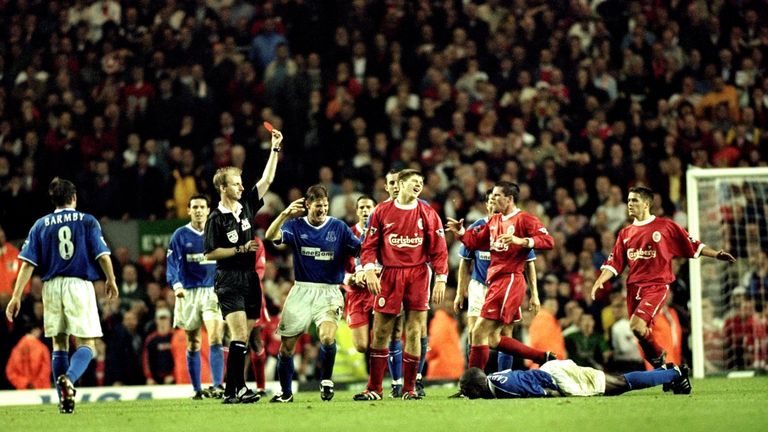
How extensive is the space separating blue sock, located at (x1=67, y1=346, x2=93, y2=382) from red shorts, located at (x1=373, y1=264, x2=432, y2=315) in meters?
2.54

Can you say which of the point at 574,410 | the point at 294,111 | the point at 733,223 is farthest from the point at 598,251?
the point at 574,410

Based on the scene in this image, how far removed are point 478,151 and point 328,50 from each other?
378cm

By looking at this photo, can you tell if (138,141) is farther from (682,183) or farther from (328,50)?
(682,183)

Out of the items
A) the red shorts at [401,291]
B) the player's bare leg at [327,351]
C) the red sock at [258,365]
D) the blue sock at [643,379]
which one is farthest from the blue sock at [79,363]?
the blue sock at [643,379]

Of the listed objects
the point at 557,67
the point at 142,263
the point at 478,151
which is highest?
the point at 557,67

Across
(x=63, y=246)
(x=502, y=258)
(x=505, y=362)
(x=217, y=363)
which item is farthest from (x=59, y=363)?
(x=505, y=362)

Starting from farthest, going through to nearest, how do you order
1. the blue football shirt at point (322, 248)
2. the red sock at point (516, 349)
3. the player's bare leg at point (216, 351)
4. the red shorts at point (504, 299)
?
1. the player's bare leg at point (216, 351)
2. the red sock at point (516, 349)
3. the blue football shirt at point (322, 248)
4. the red shorts at point (504, 299)

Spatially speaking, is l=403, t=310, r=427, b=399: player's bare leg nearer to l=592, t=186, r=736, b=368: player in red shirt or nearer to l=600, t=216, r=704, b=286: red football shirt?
l=592, t=186, r=736, b=368: player in red shirt

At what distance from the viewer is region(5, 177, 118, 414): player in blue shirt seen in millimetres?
11195

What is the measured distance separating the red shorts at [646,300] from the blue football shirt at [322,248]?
9.00 feet

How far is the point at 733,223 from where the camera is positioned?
1742 centimetres

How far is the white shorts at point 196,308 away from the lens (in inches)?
534

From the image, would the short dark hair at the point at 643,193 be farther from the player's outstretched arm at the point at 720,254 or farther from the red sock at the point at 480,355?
the red sock at the point at 480,355

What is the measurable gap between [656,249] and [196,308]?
487 cm
